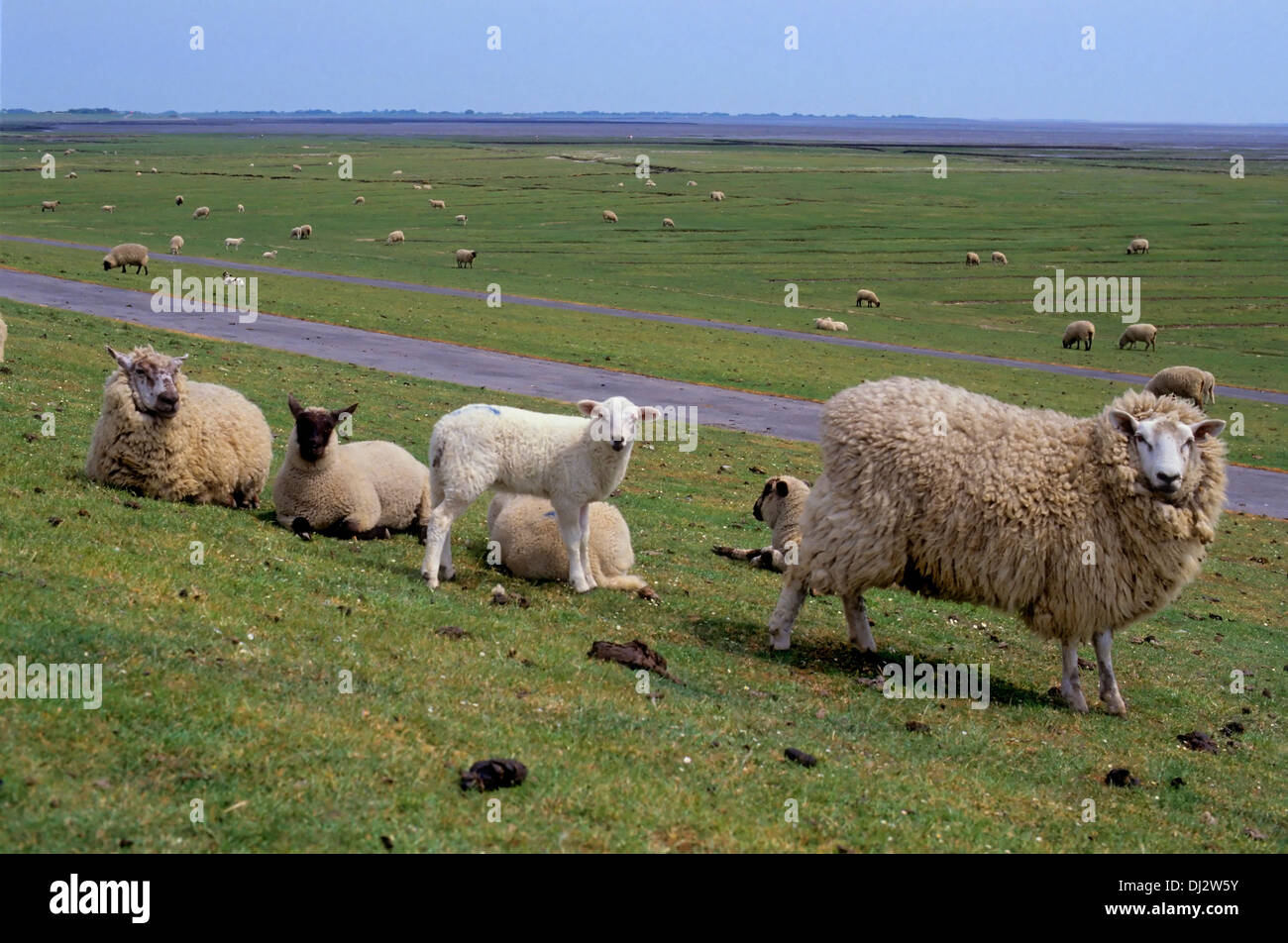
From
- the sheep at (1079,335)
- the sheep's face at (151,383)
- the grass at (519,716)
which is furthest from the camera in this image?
the sheep at (1079,335)

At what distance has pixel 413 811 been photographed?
6.86 meters

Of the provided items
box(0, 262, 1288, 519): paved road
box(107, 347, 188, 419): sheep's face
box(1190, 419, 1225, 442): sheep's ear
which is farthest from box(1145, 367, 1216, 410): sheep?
box(107, 347, 188, 419): sheep's face

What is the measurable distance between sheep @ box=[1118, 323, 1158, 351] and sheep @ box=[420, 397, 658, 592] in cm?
3979

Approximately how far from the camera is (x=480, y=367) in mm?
33781

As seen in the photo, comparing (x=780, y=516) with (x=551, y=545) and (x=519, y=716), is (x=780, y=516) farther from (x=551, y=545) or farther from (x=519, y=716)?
(x=519, y=716)

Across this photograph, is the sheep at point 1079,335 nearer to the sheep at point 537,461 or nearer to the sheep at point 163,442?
the sheep at point 537,461

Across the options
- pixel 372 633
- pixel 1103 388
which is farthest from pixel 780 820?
pixel 1103 388

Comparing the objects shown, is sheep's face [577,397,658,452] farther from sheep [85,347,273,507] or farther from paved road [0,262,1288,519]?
paved road [0,262,1288,519]

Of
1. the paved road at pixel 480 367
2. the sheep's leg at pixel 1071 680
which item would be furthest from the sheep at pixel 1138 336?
the sheep's leg at pixel 1071 680

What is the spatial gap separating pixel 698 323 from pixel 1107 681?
3618 cm

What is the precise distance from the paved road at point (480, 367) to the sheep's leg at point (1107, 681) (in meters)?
15.0

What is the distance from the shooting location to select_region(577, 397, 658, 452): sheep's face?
12.9 metres

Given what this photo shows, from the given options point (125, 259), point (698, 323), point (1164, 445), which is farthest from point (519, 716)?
point (125, 259)

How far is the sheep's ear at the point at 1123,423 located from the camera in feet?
39.7
